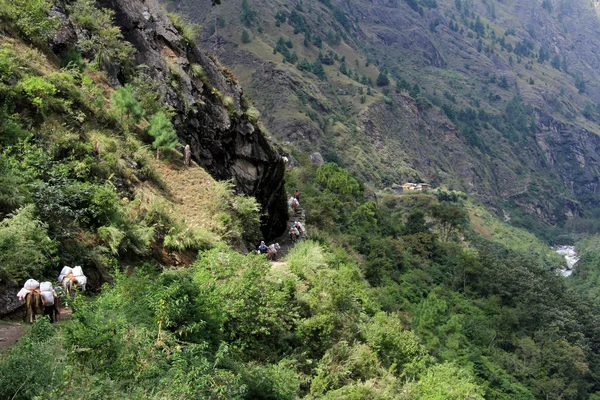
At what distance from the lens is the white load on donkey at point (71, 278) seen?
780 cm

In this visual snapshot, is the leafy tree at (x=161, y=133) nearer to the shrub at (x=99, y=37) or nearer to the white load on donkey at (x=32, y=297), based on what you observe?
the shrub at (x=99, y=37)

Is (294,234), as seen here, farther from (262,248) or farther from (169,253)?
(169,253)

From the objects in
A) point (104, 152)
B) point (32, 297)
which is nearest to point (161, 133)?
point (104, 152)

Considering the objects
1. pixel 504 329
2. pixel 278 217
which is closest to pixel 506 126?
pixel 504 329

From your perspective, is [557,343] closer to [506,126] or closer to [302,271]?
[302,271]

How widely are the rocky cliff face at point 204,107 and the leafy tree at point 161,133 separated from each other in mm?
1867

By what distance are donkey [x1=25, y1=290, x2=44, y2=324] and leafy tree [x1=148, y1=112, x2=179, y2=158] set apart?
23.3 ft

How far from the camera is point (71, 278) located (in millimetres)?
7898

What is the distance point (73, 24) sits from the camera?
47.3ft

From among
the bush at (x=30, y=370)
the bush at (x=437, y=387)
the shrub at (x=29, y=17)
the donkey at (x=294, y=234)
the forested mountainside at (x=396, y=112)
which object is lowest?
the forested mountainside at (x=396, y=112)

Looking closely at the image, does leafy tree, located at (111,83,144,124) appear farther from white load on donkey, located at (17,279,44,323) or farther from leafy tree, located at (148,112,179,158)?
white load on donkey, located at (17,279,44,323)

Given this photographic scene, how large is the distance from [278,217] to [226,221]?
26.0 feet

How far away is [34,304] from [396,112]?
13562cm

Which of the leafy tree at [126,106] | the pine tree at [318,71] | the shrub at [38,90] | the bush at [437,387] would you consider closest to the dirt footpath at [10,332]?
the shrub at [38,90]
